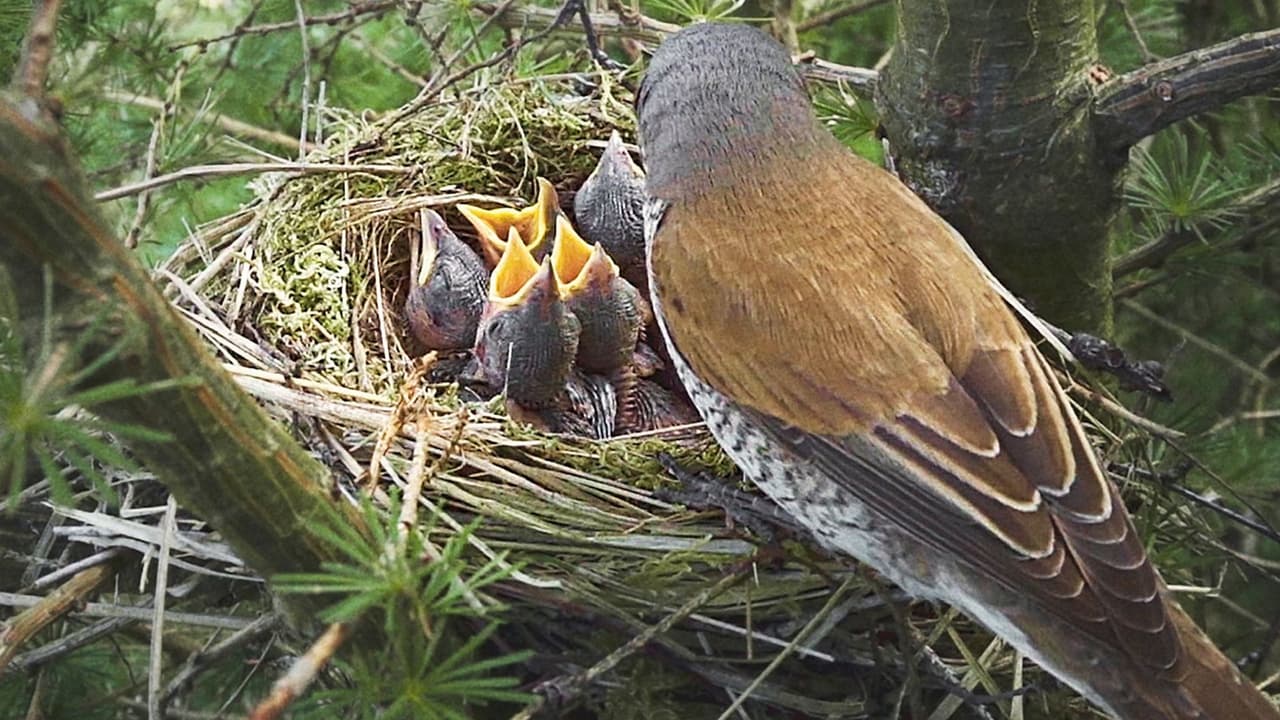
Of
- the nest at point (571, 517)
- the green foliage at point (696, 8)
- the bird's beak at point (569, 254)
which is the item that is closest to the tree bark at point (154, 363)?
the nest at point (571, 517)

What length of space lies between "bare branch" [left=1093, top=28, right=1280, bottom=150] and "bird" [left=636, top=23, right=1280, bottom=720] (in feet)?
1.20

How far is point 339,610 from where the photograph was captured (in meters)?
1.71

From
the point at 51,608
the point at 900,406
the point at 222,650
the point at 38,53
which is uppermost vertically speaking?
the point at 38,53

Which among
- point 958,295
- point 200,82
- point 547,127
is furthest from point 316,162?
point 958,295

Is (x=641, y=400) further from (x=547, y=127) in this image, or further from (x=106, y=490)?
(x=106, y=490)

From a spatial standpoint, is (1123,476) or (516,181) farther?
(516,181)

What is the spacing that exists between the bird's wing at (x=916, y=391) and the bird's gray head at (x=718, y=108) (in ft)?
0.60

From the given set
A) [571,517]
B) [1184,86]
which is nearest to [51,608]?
[571,517]

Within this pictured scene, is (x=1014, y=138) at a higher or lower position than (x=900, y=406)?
higher

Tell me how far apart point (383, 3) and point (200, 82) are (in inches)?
28.0

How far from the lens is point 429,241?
3773 mm

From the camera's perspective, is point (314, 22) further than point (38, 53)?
Yes

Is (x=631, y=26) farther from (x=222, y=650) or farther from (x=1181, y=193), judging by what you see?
(x=222, y=650)

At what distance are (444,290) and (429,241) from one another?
156 millimetres
